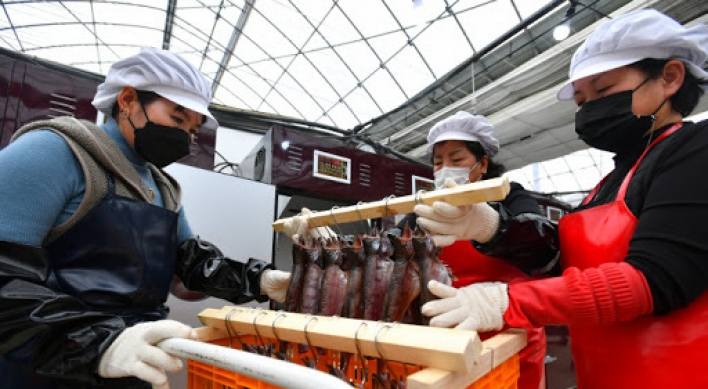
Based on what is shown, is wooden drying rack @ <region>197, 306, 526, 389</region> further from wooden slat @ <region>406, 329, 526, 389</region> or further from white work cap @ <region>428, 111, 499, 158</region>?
white work cap @ <region>428, 111, 499, 158</region>

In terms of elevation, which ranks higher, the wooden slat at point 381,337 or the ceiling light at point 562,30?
the ceiling light at point 562,30

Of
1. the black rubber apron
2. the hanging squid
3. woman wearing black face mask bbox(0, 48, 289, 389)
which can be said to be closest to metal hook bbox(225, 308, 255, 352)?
woman wearing black face mask bbox(0, 48, 289, 389)

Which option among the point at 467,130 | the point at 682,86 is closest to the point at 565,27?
the point at 467,130

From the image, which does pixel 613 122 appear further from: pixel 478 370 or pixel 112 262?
pixel 112 262

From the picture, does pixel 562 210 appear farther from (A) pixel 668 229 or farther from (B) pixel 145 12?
(B) pixel 145 12

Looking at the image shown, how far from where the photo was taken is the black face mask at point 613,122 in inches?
51.1

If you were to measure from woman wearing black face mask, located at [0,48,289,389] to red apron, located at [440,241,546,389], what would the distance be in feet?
2.78

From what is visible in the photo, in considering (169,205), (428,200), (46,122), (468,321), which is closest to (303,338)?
(468,321)

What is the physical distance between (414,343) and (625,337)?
77cm

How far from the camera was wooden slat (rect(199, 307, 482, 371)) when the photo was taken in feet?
2.52

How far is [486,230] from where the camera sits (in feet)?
4.53

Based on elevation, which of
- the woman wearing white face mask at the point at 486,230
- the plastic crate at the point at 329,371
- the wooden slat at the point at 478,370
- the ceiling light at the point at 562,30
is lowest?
the plastic crate at the point at 329,371

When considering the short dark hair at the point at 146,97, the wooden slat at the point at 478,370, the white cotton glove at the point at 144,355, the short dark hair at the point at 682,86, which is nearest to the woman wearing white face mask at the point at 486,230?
the wooden slat at the point at 478,370

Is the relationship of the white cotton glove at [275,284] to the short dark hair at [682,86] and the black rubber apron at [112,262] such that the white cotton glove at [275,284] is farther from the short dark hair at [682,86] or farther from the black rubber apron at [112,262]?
the short dark hair at [682,86]
